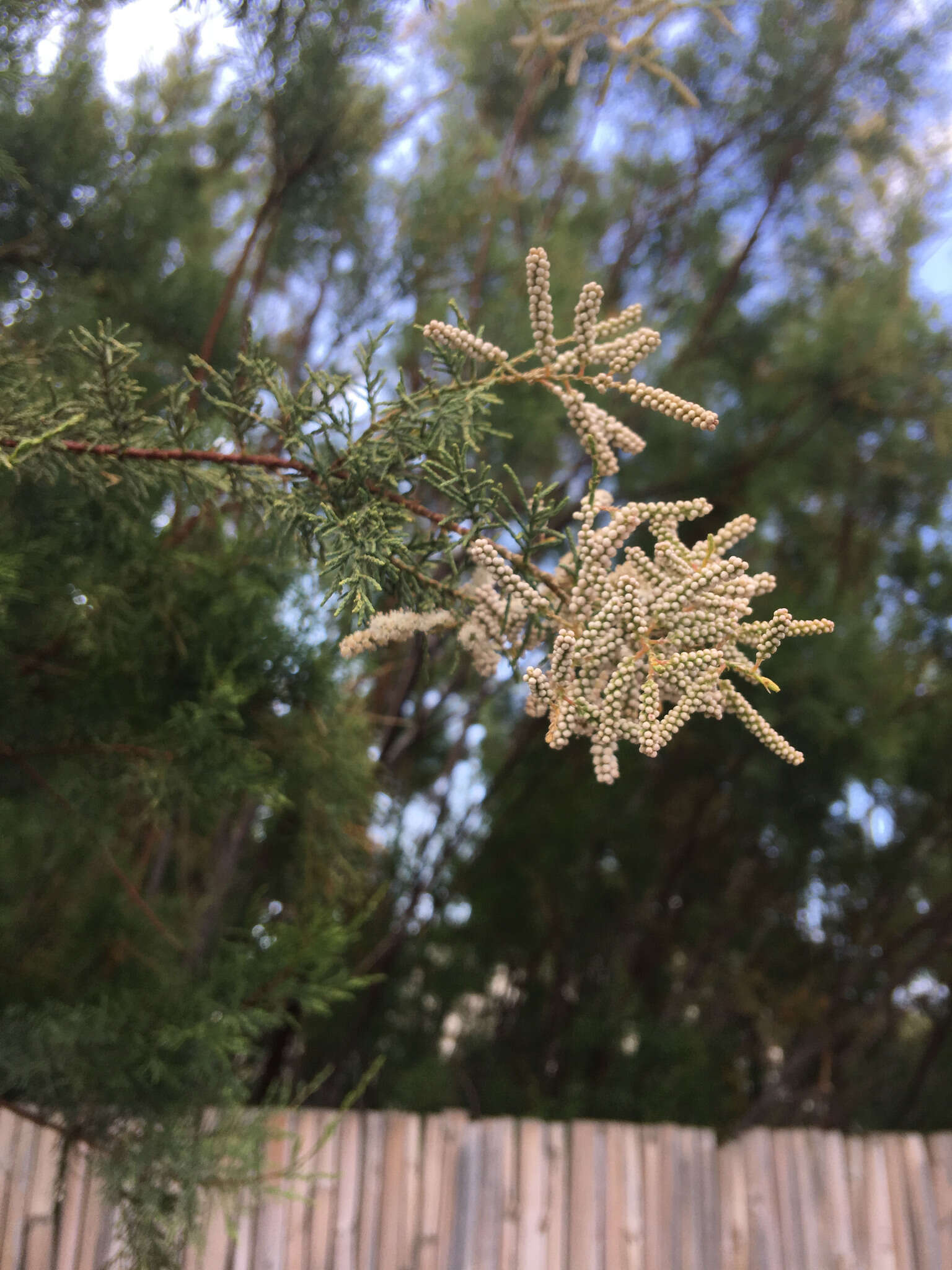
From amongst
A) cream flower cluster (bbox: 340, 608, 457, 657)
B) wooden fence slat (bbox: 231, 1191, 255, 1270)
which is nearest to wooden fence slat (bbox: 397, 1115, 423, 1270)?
wooden fence slat (bbox: 231, 1191, 255, 1270)

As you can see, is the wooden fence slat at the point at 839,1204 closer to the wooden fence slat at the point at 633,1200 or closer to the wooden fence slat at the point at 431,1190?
the wooden fence slat at the point at 633,1200

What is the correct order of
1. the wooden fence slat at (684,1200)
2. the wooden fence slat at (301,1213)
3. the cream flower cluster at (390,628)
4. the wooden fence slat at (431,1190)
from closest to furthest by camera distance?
1. the cream flower cluster at (390,628)
2. the wooden fence slat at (301,1213)
3. the wooden fence slat at (431,1190)
4. the wooden fence slat at (684,1200)

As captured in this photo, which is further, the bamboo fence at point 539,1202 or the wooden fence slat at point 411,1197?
the wooden fence slat at point 411,1197

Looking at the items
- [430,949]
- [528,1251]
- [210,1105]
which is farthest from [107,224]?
[430,949]

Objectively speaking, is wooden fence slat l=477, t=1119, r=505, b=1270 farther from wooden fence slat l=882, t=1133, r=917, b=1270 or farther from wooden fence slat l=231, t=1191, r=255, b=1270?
wooden fence slat l=882, t=1133, r=917, b=1270

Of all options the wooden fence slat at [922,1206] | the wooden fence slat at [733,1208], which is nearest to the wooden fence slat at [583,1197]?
the wooden fence slat at [733,1208]

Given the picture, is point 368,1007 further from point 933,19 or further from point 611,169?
point 933,19

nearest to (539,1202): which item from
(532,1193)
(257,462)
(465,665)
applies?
(532,1193)

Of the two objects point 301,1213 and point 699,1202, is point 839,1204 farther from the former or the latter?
point 301,1213
